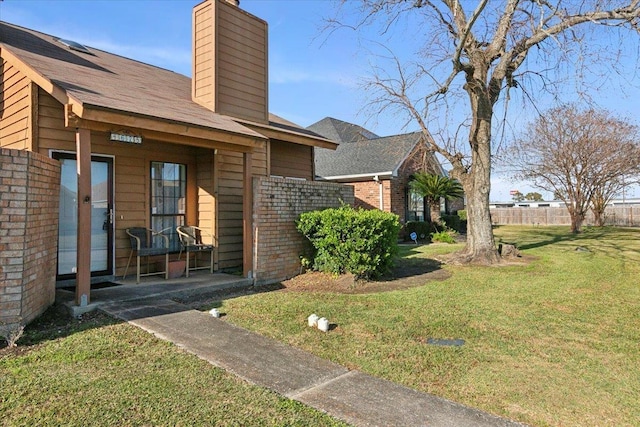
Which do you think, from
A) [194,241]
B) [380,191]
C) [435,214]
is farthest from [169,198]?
[435,214]

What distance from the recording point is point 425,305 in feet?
18.9

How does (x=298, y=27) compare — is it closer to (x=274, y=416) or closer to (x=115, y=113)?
(x=115, y=113)

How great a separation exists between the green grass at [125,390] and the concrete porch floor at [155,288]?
3.98 feet

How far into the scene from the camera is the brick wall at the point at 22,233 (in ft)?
13.0

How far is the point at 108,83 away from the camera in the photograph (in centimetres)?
647

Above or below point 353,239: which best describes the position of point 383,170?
above

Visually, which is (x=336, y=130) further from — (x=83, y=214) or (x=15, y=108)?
(x=83, y=214)

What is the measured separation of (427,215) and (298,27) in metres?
10.9

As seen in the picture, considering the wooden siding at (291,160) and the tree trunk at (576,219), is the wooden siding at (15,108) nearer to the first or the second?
the wooden siding at (291,160)

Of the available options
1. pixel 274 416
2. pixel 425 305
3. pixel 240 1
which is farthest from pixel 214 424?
pixel 240 1

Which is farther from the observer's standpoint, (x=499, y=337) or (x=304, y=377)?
(x=499, y=337)

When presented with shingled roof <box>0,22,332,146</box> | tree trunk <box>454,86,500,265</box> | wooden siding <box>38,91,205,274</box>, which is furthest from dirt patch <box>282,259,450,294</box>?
wooden siding <box>38,91,205,274</box>

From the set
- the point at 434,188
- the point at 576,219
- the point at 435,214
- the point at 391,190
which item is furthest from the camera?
the point at 576,219

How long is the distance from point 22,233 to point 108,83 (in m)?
3.30
